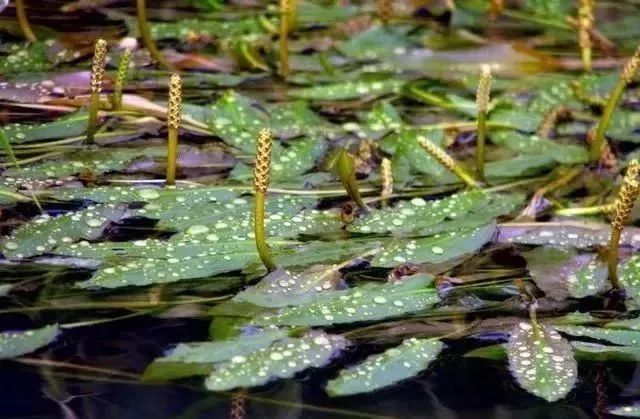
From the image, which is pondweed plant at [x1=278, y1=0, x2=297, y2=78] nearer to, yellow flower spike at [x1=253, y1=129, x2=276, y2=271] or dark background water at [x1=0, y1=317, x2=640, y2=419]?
yellow flower spike at [x1=253, y1=129, x2=276, y2=271]

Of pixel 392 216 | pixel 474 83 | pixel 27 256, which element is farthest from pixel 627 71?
pixel 27 256

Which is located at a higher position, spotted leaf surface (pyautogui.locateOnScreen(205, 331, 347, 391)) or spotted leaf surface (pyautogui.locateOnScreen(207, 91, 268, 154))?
spotted leaf surface (pyautogui.locateOnScreen(207, 91, 268, 154))

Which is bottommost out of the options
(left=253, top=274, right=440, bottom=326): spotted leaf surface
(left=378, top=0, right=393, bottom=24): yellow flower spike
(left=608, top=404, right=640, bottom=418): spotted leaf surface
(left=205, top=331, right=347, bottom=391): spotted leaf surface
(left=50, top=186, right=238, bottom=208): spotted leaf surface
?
(left=608, top=404, right=640, bottom=418): spotted leaf surface

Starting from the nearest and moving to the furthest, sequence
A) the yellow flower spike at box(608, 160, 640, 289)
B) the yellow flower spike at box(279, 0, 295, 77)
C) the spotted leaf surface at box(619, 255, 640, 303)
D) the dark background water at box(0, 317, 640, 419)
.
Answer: the dark background water at box(0, 317, 640, 419) < the yellow flower spike at box(608, 160, 640, 289) < the spotted leaf surface at box(619, 255, 640, 303) < the yellow flower spike at box(279, 0, 295, 77)

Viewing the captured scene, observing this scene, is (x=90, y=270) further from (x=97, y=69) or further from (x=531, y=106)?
(x=531, y=106)

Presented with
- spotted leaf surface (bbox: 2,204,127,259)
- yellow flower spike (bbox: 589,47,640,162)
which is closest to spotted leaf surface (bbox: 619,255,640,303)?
yellow flower spike (bbox: 589,47,640,162)

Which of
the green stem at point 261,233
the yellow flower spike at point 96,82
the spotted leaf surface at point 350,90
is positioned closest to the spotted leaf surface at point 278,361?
the green stem at point 261,233
